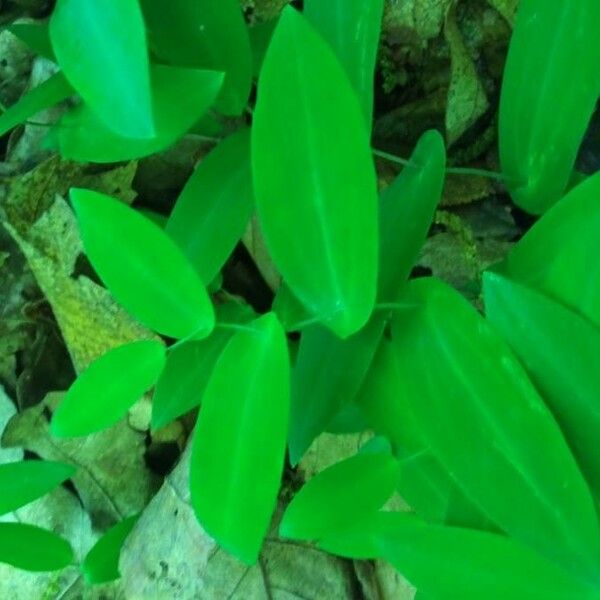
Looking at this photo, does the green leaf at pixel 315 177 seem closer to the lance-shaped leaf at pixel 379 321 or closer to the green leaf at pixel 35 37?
the lance-shaped leaf at pixel 379 321

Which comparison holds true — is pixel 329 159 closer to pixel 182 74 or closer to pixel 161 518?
pixel 182 74

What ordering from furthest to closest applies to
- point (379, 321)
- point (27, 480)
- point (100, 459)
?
point (100, 459), point (27, 480), point (379, 321)

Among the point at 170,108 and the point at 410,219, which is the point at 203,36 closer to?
the point at 170,108

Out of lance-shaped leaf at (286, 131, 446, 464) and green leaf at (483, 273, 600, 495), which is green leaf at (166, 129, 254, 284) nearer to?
lance-shaped leaf at (286, 131, 446, 464)

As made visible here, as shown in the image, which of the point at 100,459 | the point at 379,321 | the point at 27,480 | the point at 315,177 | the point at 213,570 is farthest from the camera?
the point at 100,459

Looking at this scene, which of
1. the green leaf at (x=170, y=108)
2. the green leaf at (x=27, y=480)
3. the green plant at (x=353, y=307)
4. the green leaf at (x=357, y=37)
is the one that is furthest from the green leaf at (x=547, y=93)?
the green leaf at (x=27, y=480)

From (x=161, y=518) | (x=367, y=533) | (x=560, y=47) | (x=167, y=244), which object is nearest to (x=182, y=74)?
(x=167, y=244)

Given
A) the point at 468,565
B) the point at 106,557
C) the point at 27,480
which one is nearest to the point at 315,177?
the point at 468,565
